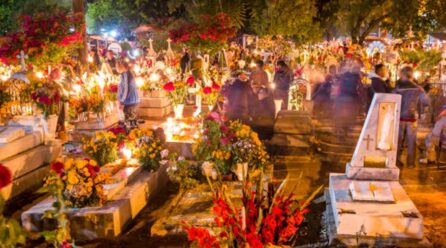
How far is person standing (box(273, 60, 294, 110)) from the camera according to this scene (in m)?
12.3

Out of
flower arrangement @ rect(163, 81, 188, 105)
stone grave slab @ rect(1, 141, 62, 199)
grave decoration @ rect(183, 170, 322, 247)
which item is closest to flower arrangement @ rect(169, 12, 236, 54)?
Answer: flower arrangement @ rect(163, 81, 188, 105)

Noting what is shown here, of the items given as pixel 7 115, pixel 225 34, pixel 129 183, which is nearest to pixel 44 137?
pixel 7 115

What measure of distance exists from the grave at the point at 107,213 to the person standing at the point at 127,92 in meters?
4.23

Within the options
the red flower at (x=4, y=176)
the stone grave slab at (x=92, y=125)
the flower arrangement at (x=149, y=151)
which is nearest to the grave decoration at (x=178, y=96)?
the stone grave slab at (x=92, y=125)

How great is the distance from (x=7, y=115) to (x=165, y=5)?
2345 cm

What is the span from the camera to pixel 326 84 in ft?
39.6

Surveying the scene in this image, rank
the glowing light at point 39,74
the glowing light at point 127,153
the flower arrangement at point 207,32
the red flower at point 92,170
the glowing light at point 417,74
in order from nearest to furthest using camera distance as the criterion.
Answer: the red flower at point 92,170, the glowing light at point 127,153, the flower arrangement at point 207,32, the glowing light at point 39,74, the glowing light at point 417,74

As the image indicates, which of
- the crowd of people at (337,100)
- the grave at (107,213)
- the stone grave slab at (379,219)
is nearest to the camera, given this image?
the stone grave slab at (379,219)

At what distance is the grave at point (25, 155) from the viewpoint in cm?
804

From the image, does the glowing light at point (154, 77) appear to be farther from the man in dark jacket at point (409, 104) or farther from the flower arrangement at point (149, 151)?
the man in dark jacket at point (409, 104)

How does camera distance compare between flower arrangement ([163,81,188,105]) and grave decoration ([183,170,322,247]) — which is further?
flower arrangement ([163,81,188,105])

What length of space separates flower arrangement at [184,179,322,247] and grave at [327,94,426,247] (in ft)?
4.67

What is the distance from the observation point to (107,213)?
250 inches

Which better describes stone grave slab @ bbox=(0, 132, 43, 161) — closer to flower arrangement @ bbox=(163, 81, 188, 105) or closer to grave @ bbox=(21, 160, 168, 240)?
grave @ bbox=(21, 160, 168, 240)
